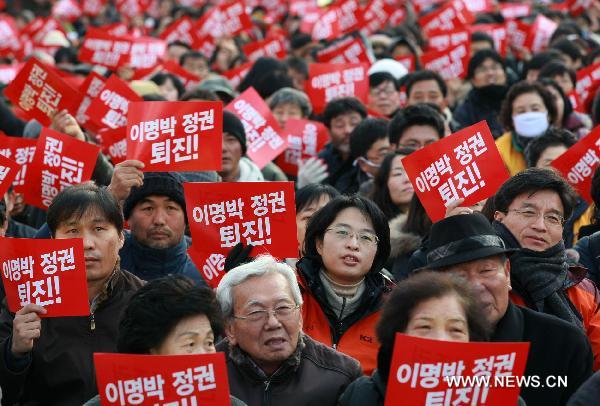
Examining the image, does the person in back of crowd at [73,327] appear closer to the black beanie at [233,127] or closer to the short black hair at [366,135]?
the black beanie at [233,127]

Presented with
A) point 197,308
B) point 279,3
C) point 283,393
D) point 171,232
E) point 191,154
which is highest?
point 279,3

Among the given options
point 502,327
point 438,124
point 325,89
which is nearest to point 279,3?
point 325,89

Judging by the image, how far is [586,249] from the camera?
625 centimetres

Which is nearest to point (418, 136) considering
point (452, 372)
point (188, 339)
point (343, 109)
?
point (343, 109)

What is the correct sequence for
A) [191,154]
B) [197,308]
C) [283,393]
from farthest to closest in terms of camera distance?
[191,154]
[283,393]
[197,308]

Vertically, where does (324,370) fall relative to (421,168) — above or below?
below

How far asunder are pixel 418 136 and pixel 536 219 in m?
2.75

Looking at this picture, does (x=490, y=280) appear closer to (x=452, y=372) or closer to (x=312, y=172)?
(x=452, y=372)

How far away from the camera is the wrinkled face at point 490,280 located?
4.90 meters

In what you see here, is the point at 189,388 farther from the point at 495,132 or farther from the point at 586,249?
the point at 495,132

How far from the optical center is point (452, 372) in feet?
13.5

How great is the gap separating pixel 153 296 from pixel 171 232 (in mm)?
2009

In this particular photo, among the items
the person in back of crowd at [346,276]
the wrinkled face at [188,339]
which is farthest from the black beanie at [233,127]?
the wrinkled face at [188,339]

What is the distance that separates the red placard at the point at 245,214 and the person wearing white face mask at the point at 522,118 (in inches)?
121
